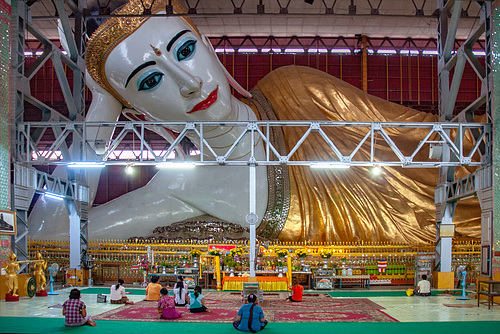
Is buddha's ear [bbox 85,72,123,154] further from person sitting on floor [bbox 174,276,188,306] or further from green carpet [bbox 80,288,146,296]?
person sitting on floor [bbox 174,276,188,306]

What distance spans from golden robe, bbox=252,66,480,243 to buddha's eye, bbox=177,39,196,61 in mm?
3450

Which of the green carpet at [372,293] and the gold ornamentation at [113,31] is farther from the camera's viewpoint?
the gold ornamentation at [113,31]

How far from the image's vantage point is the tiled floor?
25.1ft

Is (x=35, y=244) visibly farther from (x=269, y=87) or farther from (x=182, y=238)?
(x=269, y=87)

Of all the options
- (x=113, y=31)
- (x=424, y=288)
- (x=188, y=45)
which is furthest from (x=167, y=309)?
(x=113, y=31)

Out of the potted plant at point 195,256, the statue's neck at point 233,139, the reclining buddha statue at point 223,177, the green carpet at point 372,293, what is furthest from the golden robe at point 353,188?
the potted plant at point 195,256

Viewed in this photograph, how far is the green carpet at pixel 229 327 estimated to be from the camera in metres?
6.56

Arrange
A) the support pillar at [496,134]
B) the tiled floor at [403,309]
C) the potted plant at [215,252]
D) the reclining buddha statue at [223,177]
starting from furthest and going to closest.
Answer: the reclining buddha statue at [223,177] → the potted plant at [215,252] → the support pillar at [496,134] → the tiled floor at [403,309]

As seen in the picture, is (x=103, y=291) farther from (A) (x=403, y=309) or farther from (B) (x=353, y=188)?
(B) (x=353, y=188)

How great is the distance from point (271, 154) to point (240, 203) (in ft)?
4.73

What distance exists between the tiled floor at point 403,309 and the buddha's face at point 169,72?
4.37 metres

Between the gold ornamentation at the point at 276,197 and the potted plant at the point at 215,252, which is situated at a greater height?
the gold ornamentation at the point at 276,197

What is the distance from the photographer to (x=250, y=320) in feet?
21.4

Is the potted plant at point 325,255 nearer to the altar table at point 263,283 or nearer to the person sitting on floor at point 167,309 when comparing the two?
the altar table at point 263,283
